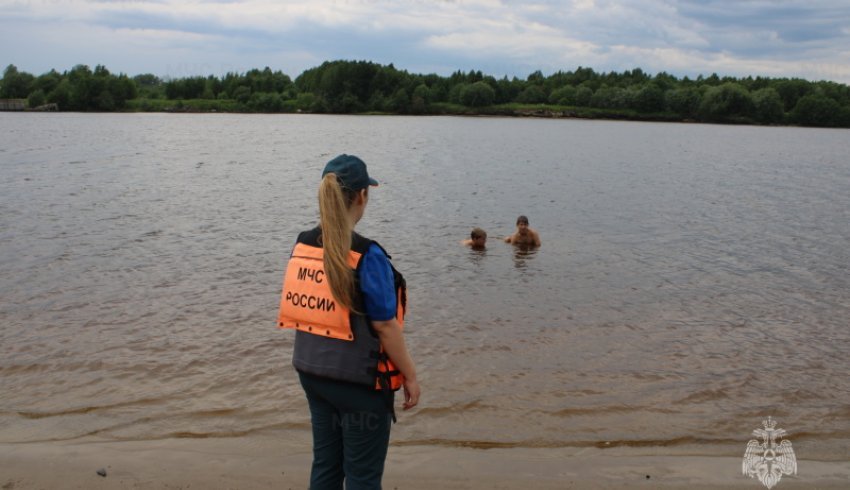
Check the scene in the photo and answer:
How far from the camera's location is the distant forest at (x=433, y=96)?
132 metres

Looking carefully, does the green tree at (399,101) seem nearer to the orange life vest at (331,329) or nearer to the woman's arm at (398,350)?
the orange life vest at (331,329)

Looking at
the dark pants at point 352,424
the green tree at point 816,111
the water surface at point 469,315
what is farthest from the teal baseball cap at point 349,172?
the green tree at point 816,111

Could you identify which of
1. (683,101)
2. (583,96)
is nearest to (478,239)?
(683,101)

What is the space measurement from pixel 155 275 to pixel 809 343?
12.1 metres

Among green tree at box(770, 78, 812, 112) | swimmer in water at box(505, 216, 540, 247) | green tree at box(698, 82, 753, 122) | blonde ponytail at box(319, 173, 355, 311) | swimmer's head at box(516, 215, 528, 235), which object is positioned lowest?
swimmer in water at box(505, 216, 540, 247)

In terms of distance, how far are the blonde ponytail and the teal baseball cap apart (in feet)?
0.18

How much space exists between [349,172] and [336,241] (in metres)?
0.40

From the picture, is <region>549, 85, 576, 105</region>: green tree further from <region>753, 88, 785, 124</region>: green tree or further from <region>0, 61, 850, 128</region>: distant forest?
<region>753, 88, 785, 124</region>: green tree

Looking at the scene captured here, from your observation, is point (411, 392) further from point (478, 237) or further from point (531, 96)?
point (531, 96)

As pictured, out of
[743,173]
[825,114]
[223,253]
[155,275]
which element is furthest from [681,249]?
[825,114]

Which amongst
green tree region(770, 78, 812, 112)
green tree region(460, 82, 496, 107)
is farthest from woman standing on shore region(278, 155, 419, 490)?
green tree region(770, 78, 812, 112)

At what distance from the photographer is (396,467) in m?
6.08

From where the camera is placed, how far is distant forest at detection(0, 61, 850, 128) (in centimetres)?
13188

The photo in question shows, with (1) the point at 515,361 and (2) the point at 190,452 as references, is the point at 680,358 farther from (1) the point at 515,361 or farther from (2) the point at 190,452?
(2) the point at 190,452
